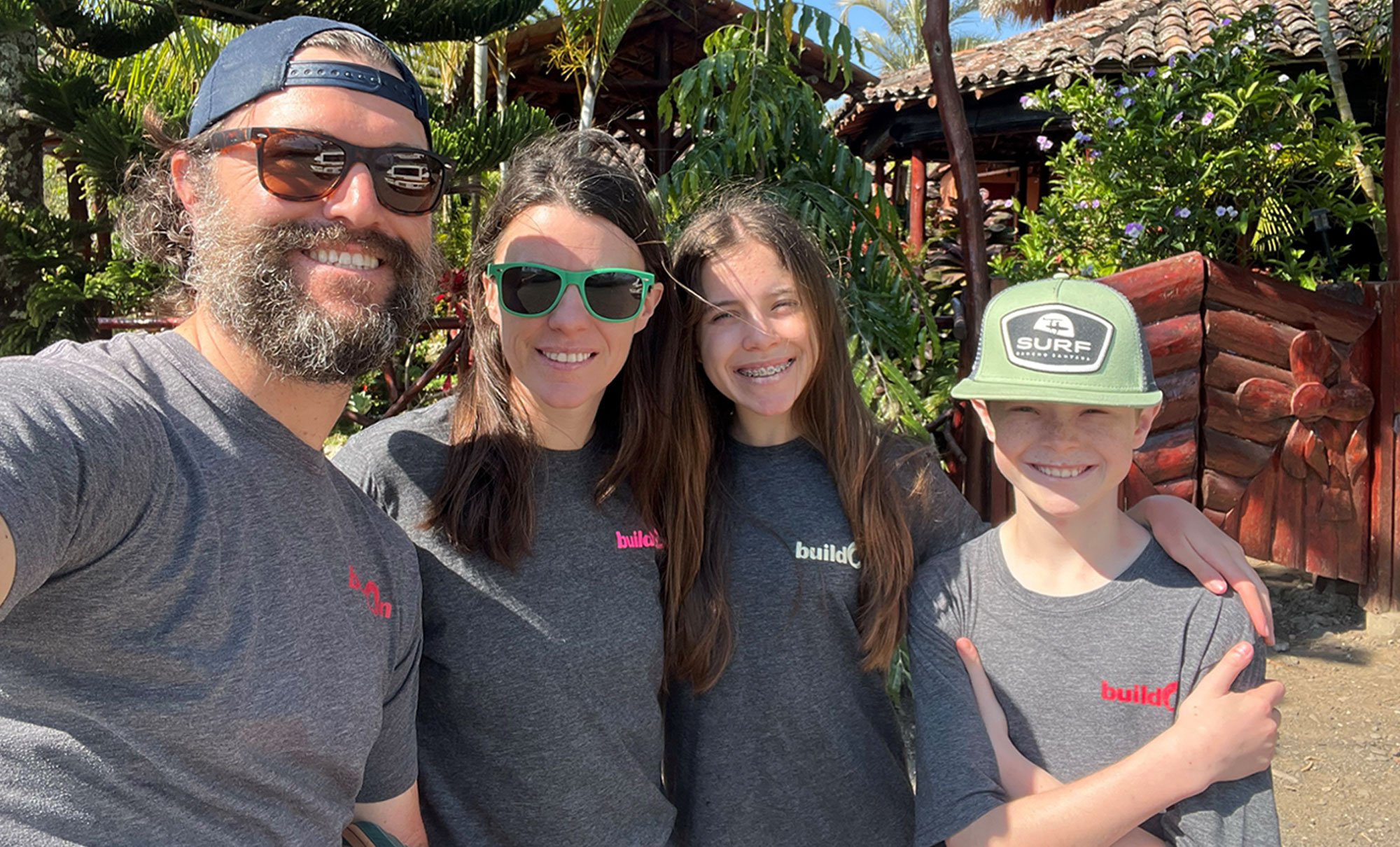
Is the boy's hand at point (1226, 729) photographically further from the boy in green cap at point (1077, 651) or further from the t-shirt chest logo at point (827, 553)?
the t-shirt chest logo at point (827, 553)

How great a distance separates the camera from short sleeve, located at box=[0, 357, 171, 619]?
107 centimetres

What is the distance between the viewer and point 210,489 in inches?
A: 52.1

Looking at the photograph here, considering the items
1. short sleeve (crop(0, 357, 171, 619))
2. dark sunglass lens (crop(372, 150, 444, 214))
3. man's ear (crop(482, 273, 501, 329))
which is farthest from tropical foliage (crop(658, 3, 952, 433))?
short sleeve (crop(0, 357, 171, 619))

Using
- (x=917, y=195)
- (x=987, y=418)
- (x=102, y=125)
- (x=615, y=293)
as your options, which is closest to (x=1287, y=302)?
(x=987, y=418)

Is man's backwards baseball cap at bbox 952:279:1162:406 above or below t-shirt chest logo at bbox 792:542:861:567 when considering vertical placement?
above

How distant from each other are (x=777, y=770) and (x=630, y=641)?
1.25 feet

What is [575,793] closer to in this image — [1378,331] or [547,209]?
[547,209]

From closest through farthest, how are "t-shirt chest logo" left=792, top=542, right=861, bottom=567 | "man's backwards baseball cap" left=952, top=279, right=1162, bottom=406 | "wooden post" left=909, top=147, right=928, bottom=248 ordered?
1. "man's backwards baseball cap" left=952, top=279, right=1162, bottom=406
2. "t-shirt chest logo" left=792, top=542, right=861, bottom=567
3. "wooden post" left=909, top=147, right=928, bottom=248

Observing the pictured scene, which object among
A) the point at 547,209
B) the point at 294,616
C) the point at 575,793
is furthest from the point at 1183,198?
the point at 294,616

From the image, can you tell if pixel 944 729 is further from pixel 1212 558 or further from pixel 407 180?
pixel 407 180

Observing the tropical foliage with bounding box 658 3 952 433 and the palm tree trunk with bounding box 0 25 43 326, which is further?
the palm tree trunk with bounding box 0 25 43 326

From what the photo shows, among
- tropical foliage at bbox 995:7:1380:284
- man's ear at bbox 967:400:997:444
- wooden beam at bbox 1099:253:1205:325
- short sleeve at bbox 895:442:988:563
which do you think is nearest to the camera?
man's ear at bbox 967:400:997:444

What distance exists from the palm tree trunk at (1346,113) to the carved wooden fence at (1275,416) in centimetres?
139

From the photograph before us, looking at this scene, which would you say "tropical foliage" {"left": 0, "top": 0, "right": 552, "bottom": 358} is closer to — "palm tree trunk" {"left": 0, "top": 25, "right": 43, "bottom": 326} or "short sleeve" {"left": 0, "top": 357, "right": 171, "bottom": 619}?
"palm tree trunk" {"left": 0, "top": 25, "right": 43, "bottom": 326}
